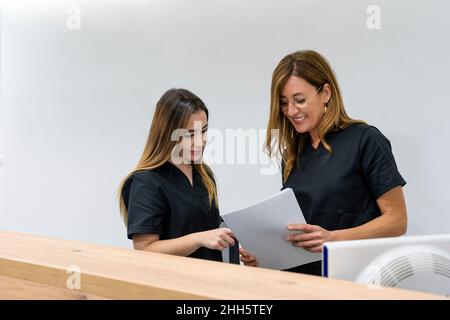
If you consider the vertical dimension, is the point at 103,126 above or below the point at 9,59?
below

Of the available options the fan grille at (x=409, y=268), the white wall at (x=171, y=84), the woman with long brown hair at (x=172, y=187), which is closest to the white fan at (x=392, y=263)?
the fan grille at (x=409, y=268)

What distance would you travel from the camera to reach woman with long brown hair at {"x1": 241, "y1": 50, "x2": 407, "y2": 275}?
1.38m

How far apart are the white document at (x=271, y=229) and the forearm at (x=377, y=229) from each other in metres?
0.11

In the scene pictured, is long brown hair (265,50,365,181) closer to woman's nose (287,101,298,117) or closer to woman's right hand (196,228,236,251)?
woman's nose (287,101,298,117)

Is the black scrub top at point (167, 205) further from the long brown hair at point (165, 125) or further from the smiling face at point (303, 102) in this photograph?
the smiling face at point (303, 102)

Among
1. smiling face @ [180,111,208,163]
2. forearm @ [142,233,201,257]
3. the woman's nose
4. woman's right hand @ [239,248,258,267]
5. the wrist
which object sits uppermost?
the woman's nose

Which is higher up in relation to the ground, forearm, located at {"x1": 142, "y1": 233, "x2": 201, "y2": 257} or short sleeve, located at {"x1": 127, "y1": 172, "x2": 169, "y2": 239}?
short sleeve, located at {"x1": 127, "y1": 172, "x2": 169, "y2": 239}

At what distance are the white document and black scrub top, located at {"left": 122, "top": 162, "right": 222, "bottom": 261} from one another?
200mm

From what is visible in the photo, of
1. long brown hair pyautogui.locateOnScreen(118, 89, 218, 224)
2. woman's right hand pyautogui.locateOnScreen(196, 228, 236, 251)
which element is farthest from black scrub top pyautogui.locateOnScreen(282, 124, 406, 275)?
long brown hair pyautogui.locateOnScreen(118, 89, 218, 224)

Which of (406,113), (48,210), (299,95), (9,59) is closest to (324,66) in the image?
(299,95)

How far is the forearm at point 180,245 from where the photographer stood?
1.30 meters

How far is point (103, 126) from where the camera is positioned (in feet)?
8.96

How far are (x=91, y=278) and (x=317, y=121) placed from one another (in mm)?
965
